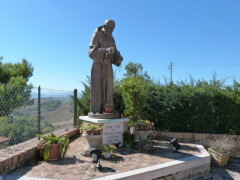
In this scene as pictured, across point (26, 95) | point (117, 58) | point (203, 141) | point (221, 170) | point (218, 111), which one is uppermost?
point (117, 58)

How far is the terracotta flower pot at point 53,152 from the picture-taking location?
4.02 metres

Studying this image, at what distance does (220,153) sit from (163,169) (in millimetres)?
2585

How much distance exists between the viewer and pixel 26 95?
487cm

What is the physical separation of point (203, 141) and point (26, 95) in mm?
5537

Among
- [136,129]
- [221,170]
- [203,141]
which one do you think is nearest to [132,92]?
[136,129]

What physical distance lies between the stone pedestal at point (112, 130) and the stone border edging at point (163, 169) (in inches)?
55.4

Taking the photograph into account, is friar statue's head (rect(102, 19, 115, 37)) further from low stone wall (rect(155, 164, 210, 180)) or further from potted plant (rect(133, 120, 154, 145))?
low stone wall (rect(155, 164, 210, 180))

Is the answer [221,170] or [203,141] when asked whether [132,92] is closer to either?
[203,141]

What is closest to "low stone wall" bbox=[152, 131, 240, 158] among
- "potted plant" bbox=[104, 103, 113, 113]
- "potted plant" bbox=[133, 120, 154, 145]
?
"potted plant" bbox=[133, 120, 154, 145]

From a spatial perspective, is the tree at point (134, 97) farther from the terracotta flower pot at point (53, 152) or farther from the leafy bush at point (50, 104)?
the terracotta flower pot at point (53, 152)

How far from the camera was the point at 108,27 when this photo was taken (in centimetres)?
527

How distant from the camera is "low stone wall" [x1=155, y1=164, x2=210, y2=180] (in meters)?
3.85

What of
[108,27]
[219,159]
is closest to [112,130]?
[108,27]

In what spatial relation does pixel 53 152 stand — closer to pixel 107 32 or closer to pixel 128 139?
pixel 128 139
